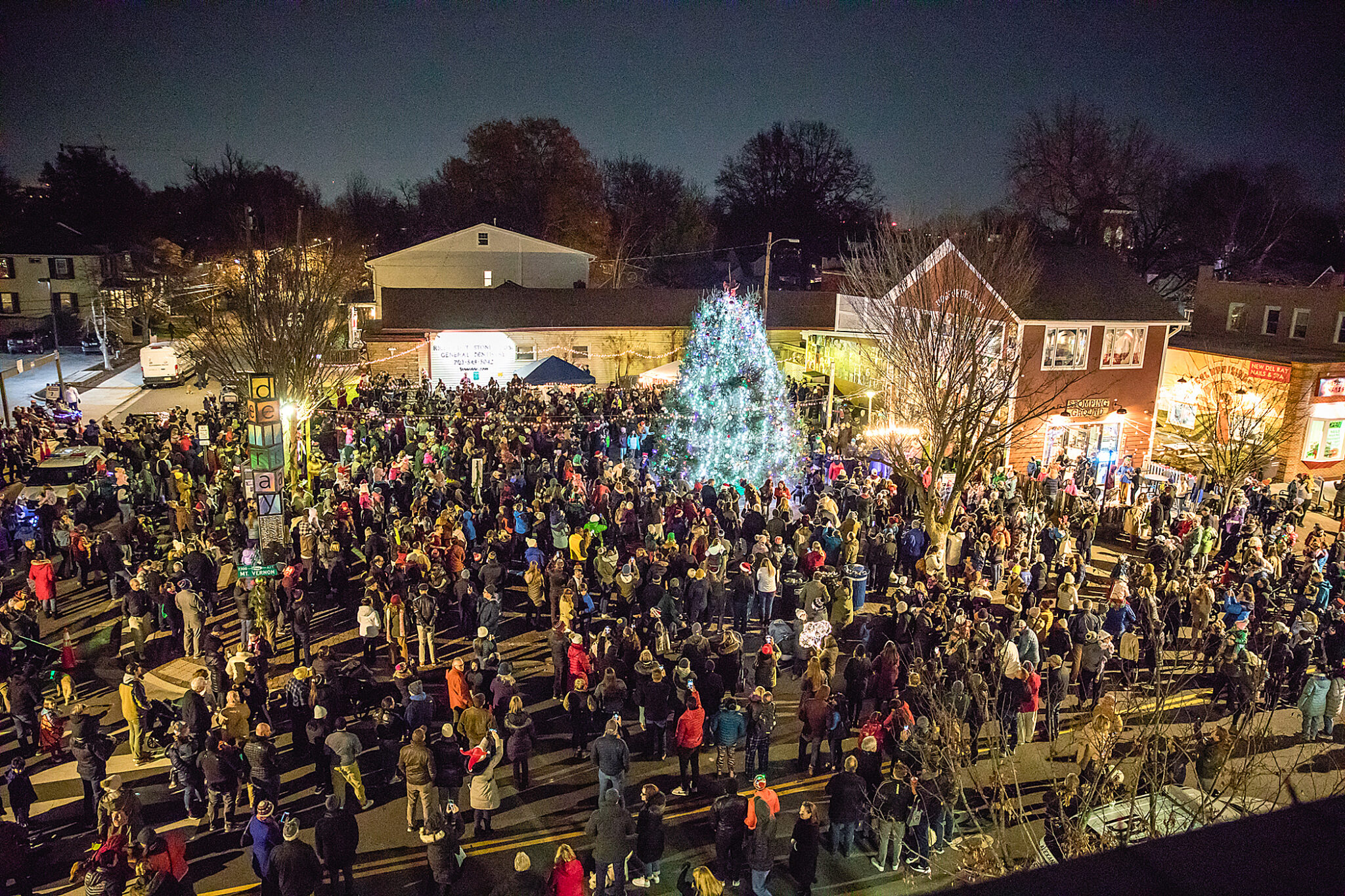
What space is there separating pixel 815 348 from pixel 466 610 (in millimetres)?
25543

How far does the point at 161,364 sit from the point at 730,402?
102 ft

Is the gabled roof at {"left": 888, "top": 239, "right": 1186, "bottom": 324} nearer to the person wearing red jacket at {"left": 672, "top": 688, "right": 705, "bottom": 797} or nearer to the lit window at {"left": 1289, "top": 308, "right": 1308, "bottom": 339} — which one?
the lit window at {"left": 1289, "top": 308, "right": 1308, "bottom": 339}

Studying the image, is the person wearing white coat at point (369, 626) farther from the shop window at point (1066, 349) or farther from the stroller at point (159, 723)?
the shop window at point (1066, 349)

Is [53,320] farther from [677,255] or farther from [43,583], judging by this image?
[43,583]

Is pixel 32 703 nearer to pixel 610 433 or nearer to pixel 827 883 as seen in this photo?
pixel 827 883

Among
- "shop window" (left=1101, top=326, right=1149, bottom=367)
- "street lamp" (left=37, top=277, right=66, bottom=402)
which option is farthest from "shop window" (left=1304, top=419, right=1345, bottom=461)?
"street lamp" (left=37, top=277, right=66, bottom=402)

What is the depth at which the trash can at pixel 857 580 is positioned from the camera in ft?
45.3

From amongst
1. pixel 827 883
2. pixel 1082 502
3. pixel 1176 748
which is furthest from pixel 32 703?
pixel 1082 502

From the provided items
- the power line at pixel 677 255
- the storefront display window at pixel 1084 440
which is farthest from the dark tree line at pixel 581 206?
the storefront display window at pixel 1084 440

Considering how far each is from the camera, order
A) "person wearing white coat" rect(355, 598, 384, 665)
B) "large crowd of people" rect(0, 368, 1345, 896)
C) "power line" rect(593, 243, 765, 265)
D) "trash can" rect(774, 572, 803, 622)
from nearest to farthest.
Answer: "large crowd of people" rect(0, 368, 1345, 896)
"person wearing white coat" rect(355, 598, 384, 665)
"trash can" rect(774, 572, 803, 622)
"power line" rect(593, 243, 765, 265)

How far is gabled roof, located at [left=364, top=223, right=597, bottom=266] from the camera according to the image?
141 feet

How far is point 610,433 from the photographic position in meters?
24.3

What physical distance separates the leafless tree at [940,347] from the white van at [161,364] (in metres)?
32.7

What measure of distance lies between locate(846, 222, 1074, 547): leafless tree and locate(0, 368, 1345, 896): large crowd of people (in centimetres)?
120
